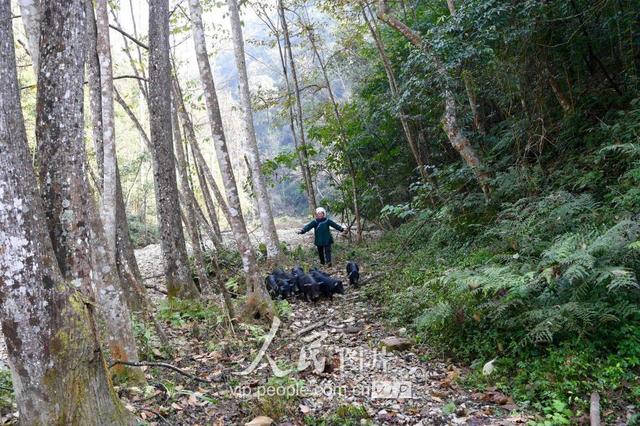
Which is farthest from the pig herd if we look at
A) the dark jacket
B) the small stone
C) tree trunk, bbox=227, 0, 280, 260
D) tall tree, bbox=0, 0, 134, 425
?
tall tree, bbox=0, 0, 134, 425

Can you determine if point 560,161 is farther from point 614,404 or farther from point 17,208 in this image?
point 17,208

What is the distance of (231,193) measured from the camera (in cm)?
711

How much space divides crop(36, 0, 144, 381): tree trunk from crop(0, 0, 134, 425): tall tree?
43 cm

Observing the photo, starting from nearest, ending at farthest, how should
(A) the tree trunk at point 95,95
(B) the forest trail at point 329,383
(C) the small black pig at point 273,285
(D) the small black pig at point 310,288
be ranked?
(B) the forest trail at point 329,383 → (A) the tree trunk at point 95,95 → (D) the small black pig at point 310,288 → (C) the small black pig at point 273,285

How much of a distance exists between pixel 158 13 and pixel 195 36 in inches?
55.1

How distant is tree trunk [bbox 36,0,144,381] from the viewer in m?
3.24

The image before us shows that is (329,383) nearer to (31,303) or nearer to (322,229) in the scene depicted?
(31,303)

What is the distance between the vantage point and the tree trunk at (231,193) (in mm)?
7121

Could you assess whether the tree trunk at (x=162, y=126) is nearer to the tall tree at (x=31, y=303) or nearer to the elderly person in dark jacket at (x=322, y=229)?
the elderly person in dark jacket at (x=322, y=229)

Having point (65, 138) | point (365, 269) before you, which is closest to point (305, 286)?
point (365, 269)

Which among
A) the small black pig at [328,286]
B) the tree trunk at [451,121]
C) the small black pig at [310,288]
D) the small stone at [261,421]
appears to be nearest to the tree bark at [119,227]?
the small stone at [261,421]

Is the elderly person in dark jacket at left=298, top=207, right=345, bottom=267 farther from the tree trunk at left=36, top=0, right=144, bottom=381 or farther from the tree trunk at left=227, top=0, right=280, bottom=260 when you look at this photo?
the tree trunk at left=36, top=0, right=144, bottom=381

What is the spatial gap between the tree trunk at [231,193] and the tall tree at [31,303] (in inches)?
164

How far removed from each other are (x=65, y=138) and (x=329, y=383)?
3562 millimetres
